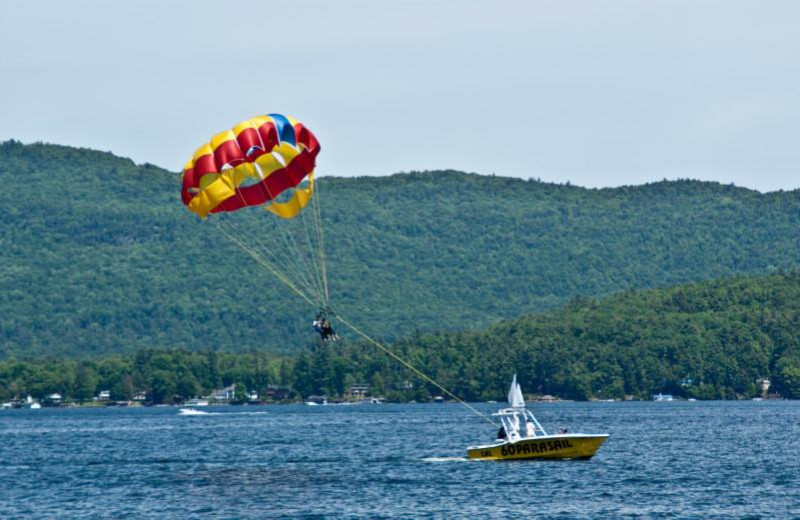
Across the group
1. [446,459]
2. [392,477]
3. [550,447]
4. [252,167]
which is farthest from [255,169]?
[446,459]

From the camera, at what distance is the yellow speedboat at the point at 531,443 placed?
8250 centimetres

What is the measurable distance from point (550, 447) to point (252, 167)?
2384 centimetres

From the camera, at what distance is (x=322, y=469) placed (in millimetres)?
90562

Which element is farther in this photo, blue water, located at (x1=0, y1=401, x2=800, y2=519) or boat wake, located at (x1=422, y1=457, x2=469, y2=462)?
boat wake, located at (x1=422, y1=457, x2=469, y2=462)

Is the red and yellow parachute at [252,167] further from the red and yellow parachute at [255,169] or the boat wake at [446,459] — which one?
the boat wake at [446,459]

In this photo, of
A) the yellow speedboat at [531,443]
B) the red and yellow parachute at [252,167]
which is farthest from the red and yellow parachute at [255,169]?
the yellow speedboat at [531,443]

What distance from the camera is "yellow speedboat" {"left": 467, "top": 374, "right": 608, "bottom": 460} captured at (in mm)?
82500

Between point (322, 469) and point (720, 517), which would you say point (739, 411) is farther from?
point (720, 517)

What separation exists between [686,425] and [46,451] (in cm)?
6079

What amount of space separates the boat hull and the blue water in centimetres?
77

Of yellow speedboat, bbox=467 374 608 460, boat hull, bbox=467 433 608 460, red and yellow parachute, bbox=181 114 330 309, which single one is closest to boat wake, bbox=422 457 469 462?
yellow speedboat, bbox=467 374 608 460

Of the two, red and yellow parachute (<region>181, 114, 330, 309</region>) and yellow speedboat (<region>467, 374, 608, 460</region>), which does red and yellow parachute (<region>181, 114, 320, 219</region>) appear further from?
yellow speedboat (<region>467, 374, 608, 460</region>)

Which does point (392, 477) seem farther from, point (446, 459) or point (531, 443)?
point (446, 459)

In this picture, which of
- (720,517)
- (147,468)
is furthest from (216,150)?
(147,468)
